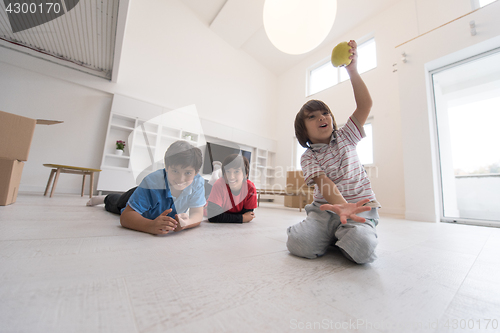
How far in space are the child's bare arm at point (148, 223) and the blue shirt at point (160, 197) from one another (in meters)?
0.03

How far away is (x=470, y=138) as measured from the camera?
198 cm

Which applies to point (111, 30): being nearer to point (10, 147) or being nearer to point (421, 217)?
point (10, 147)

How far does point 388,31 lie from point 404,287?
4.51 metres

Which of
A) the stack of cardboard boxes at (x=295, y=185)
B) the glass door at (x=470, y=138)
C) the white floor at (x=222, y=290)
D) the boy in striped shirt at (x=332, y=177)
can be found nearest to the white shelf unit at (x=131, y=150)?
the stack of cardboard boxes at (x=295, y=185)

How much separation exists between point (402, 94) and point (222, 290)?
2959mm

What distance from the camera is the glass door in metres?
1.87

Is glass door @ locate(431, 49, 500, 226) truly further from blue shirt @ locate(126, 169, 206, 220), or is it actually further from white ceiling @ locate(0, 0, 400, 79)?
blue shirt @ locate(126, 169, 206, 220)

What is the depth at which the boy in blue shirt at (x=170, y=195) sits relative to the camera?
801 mm

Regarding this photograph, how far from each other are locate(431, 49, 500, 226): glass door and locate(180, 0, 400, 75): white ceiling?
7.53 feet

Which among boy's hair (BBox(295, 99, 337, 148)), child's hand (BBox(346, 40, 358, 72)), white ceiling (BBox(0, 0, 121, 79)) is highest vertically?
white ceiling (BBox(0, 0, 121, 79))

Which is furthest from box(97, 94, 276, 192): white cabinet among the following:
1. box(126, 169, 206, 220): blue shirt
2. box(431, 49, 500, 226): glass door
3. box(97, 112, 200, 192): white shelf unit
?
box(431, 49, 500, 226): glass door

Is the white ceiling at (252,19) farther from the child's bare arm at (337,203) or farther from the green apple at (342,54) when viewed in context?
the child's bare arm at (337,203)

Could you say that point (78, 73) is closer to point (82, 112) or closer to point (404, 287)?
point (82, 112)

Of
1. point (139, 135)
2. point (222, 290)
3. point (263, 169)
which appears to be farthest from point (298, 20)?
point (263, 169)
